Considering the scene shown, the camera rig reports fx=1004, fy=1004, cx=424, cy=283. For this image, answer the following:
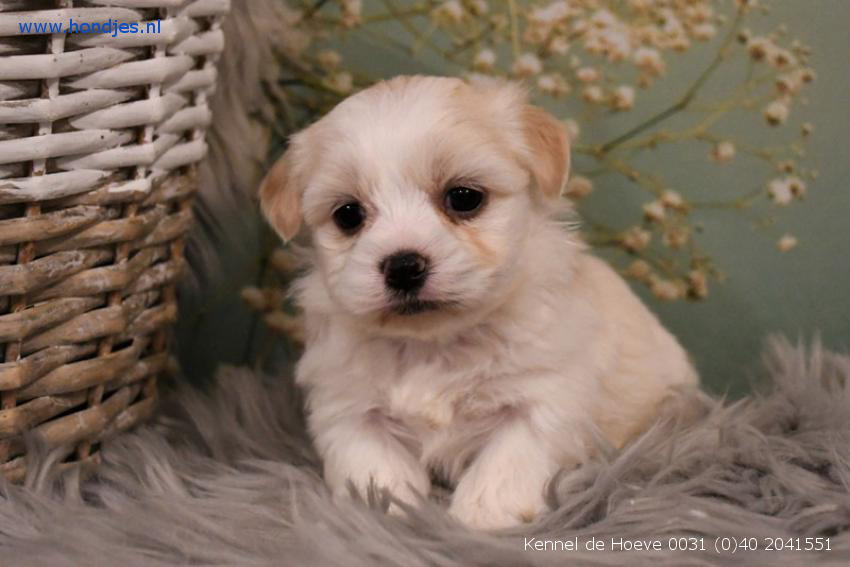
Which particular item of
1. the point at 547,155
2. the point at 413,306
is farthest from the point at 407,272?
the point at 547,155

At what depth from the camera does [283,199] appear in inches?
64.9

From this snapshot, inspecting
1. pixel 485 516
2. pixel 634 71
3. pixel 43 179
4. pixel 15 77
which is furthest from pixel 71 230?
pixel 634 71

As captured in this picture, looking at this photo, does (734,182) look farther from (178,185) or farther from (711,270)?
(178,185)

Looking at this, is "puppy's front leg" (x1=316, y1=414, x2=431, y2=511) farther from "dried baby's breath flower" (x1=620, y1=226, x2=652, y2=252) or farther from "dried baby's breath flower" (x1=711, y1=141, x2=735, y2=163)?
"dried baby's breath flower" (x1=711, y1=141, x2=735, y2=163)

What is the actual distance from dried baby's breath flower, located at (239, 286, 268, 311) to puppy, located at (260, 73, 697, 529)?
2.69ft

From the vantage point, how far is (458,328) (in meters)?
1.53

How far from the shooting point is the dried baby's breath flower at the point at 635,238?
7.86 feet

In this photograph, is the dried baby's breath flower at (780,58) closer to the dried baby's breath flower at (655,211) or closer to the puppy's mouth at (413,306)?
the dried baby's breath flower at (655,211)

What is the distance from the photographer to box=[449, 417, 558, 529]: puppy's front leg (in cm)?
145

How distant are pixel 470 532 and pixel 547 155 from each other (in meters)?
0.59

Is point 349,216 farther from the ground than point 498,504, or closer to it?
farther from the ground

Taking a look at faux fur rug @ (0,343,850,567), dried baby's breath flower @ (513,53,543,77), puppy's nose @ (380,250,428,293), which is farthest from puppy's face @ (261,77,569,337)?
dried baby's breath flower @ (513,53,543,77)

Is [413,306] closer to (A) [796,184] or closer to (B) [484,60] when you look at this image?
(B) [484,60]

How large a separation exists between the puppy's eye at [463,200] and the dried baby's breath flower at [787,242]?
44.1 inches
